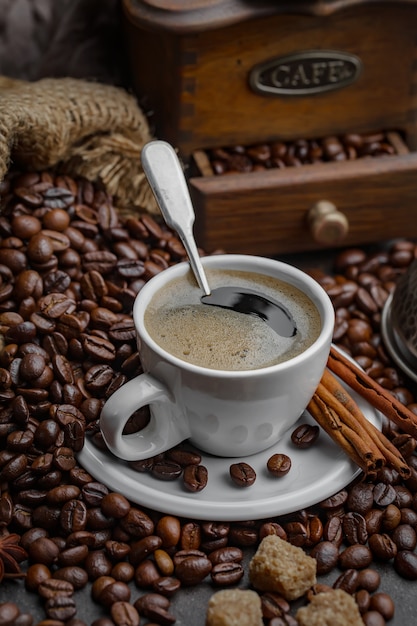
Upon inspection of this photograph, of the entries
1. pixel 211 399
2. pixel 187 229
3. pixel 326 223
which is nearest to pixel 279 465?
pixel 211 399

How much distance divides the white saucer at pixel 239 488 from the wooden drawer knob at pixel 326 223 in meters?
0.61

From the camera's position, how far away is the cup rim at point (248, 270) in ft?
4.21

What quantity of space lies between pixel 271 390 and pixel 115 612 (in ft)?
1.32

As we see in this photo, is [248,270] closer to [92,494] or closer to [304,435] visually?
[304,435]

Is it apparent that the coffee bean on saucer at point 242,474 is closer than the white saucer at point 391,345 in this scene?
Yes

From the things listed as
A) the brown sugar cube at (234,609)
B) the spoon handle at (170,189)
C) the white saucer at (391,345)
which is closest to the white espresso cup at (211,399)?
the spoon handle at (170,189)

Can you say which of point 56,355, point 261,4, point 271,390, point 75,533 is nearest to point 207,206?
point 261,4

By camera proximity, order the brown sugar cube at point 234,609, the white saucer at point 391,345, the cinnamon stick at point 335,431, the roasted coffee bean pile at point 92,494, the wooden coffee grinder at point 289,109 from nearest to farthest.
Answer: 1. the brown sugar cube at point 234,609
2. the roasted coffee bean pile at point 92,494
3. the cinnamon stick at point 335,431
4. the white saucer at point 391,345
5. the wooden coffee grinder at point 289,109

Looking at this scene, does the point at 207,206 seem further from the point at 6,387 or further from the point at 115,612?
the point at 115,612

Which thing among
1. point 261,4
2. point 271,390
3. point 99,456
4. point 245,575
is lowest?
point 245,575

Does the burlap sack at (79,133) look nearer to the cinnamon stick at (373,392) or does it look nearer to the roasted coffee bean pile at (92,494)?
the roasted coffee bean pile at (92,494)

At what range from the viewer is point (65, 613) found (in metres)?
1.25

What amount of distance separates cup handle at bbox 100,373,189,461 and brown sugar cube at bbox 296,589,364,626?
34cm

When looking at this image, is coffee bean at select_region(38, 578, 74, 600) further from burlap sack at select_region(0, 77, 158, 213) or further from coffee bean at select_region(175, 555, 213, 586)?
burlap sack at select_region(0, 77, 158, 213)
